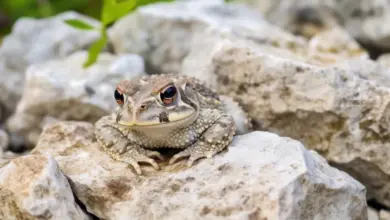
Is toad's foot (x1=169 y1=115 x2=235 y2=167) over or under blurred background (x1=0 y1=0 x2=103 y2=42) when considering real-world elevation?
under

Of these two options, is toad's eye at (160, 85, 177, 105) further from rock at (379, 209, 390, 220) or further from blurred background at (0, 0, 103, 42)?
blurred background at (0, 0, 103, 42)

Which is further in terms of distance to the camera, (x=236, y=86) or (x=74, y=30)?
(x=74, y=30)

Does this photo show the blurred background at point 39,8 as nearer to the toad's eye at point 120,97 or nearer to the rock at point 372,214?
the toad's eye at point 120,97

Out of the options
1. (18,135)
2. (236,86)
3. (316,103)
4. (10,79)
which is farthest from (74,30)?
(316,103)

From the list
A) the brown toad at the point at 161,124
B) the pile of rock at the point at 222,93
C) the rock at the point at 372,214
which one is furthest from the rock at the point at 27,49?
the rock at the point at 372,214

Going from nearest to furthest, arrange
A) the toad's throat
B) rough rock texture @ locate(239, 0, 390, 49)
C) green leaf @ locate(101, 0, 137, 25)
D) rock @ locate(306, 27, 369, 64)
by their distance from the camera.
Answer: the toad's throat, green leaf @ locate(101, 0, 137, 25), rock @ locate(306, 27, 369, 64), rough rock texture @ locate(239, 0, 390, 49)

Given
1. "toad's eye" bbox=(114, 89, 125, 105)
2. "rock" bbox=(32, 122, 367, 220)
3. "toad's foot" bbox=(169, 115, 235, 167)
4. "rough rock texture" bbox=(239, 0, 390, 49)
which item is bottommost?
"rock" bbox=(32, 122, 367, 220)

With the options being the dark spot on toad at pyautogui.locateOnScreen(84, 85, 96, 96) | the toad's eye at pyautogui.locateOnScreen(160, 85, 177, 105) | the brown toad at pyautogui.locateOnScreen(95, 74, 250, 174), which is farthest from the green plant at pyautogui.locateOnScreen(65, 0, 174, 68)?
the toad's eye at pyautogui.locateOnScreen(160, 85, 177, 105)

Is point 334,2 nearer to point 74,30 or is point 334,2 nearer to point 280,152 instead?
point 74,30
